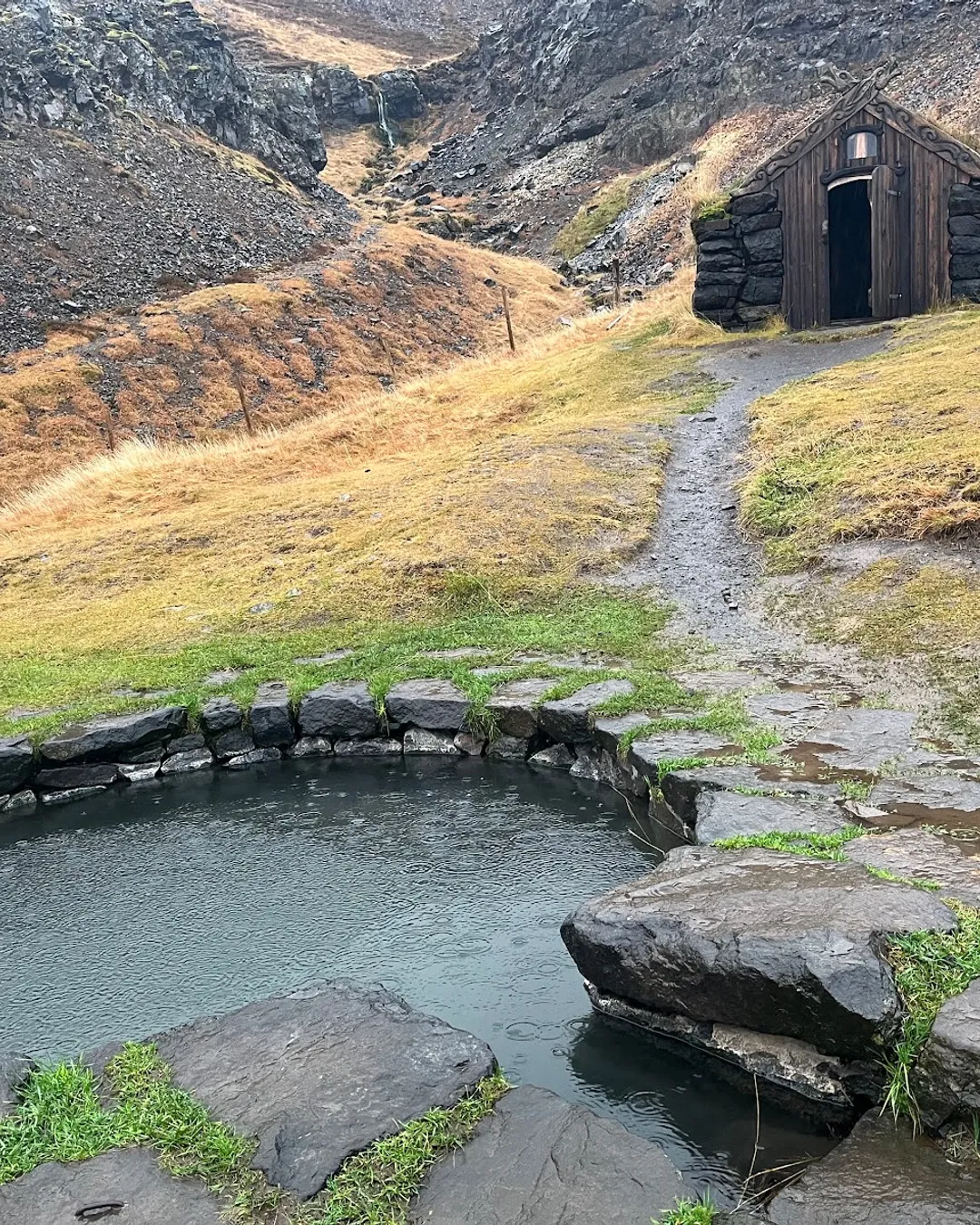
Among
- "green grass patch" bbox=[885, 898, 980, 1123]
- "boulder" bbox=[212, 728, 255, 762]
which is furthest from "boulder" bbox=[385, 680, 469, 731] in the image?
"green grass patch" bbox=[885, 898, 980, 1123]

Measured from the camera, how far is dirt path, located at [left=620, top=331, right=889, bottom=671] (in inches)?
409

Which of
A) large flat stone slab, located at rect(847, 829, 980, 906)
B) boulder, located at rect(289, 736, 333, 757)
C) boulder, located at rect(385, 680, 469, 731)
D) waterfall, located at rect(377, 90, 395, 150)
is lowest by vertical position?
boulder, located at rect(289, 736, 333, 757)

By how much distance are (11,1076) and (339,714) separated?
5.30m

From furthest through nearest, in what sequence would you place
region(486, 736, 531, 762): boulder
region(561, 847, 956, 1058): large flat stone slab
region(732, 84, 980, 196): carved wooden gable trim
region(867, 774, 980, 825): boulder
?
region(732, 84, 980, 196): carved wooden gable trim → region(486, 736, 531, 762): boulder → region(867, 774, 980, 825): boulder → region(561, 847, 956, 1058): large flat stone slab

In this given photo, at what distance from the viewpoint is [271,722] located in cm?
991

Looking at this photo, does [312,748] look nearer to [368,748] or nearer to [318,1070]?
[368,748]

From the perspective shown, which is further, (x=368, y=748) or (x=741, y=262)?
(x=741, y=262)

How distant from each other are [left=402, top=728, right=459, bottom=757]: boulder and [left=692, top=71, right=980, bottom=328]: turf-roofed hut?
59.5 feet

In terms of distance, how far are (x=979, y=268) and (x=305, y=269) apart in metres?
28.5

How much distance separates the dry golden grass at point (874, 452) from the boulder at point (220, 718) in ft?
21.2

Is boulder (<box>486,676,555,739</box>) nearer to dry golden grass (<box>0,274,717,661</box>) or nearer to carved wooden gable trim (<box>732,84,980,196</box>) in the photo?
dry golden grass (<box>0,274,717,661</box>)

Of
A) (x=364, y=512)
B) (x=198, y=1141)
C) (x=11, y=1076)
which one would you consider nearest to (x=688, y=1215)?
(x=198, y=1141)

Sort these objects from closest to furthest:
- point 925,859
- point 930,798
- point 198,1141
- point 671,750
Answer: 1. point 198,1141
2. point 925,859
3. point 930,798
4. point 671,750

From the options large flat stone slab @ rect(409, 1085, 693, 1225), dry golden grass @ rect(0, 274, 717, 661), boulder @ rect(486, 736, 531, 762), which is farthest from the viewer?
dry golden grass @ rect(0, 274, 717, 661)
